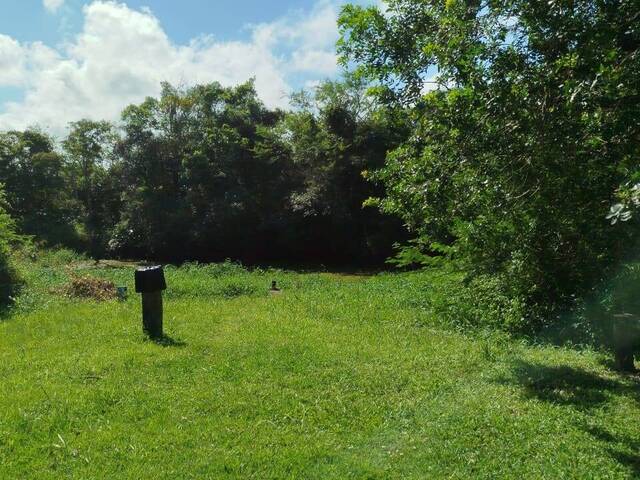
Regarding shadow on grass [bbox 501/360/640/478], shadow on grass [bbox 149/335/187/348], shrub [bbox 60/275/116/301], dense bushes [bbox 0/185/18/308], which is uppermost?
dense bushes [bbox 0/185/18/308]

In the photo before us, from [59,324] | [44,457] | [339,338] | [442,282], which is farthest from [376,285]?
[44,457]

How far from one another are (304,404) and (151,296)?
11.8 feet

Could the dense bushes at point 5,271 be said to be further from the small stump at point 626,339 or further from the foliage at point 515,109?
the small stump at point 626,339

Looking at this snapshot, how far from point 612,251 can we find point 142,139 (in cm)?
2963

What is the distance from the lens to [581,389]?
5668 millimetres

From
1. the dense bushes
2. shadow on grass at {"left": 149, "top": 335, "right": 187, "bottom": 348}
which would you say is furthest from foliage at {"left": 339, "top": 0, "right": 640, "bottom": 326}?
the dense bushes

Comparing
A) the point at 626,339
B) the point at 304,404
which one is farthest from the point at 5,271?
the point at 626,339

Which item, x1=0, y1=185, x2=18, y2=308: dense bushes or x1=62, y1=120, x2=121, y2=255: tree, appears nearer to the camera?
x1=0, y1=185, x2=18, y2=308: dense bushes

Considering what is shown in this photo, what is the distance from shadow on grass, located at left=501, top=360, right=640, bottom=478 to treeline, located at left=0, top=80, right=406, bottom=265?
62.0 ft

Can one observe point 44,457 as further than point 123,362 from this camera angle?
No

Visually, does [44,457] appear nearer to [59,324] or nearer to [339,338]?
[339,338]

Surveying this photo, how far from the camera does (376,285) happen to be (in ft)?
49.2

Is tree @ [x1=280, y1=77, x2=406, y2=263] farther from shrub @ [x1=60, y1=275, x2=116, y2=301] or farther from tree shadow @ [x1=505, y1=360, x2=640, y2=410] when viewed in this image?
tree shadow @ [x1=505, y1=360, x2=640, y2=410]

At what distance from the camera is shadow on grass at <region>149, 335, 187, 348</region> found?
7.47 metres
